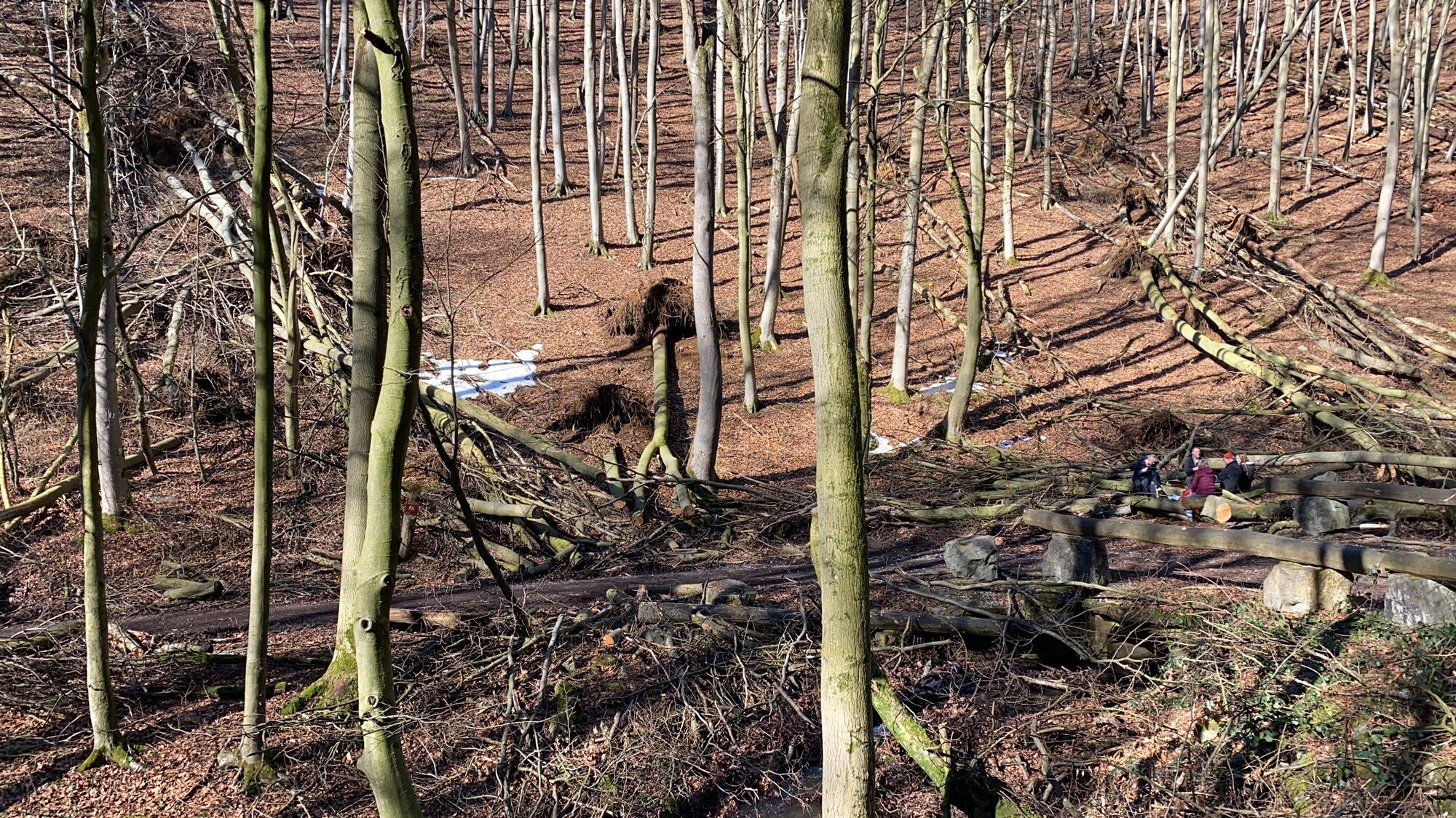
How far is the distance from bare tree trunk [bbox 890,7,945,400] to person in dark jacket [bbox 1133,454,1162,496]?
4.59m

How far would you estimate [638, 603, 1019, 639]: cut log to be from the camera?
808 centimetres

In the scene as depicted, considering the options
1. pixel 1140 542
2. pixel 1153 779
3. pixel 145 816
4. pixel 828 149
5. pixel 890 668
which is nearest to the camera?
pixel 828 149

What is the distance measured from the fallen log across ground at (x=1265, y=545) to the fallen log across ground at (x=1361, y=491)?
109 inches

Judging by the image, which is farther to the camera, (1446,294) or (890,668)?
(1446,294)

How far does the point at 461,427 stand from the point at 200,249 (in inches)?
147

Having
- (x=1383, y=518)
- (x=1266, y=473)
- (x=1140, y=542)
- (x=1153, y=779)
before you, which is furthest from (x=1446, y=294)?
(x=1153, y=779)

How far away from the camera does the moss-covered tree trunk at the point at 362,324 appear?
6.10 meters

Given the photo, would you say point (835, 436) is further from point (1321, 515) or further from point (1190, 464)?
point (1190, 464)

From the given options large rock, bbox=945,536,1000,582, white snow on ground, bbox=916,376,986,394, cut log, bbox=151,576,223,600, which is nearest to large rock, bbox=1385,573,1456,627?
large rock, bbox=945,536,1000,582

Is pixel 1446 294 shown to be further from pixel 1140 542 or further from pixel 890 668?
pixel 890 668

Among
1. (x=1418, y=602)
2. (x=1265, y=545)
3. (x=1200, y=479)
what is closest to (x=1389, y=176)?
(x=1200, y=479)

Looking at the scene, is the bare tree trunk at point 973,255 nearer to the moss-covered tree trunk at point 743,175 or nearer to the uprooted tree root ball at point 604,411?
the moss-covered tree trunk at point 743,175

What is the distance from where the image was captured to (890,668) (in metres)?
7.96

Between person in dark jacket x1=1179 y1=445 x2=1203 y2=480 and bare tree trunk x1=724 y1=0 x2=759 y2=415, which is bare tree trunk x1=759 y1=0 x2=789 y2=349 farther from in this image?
person in dark jacket x1=1179 y1=445 x2=1203 y2=480
